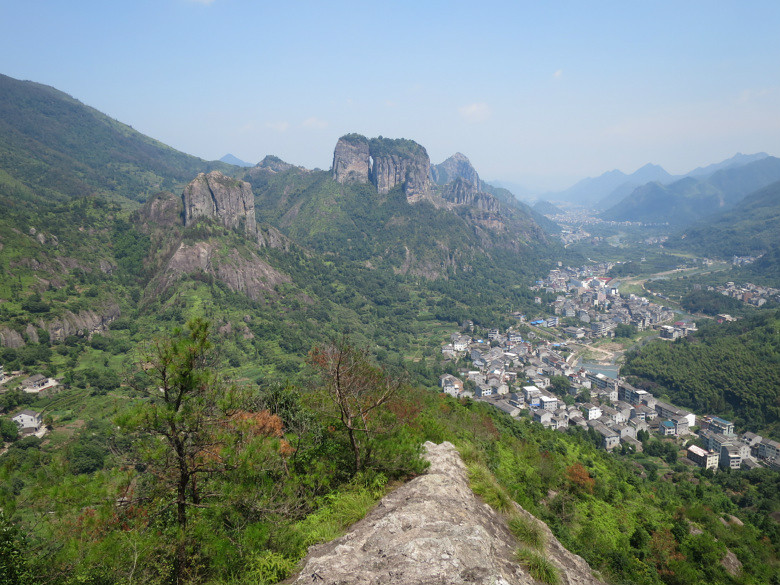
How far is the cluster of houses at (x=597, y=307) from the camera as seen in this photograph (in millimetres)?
81875

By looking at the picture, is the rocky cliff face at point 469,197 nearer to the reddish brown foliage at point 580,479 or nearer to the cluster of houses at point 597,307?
the cluster of houses at point 597,307

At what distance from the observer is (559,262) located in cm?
15288

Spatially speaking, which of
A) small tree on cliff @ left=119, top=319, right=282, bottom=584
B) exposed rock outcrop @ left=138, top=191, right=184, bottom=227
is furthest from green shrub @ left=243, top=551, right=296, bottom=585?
exposed rock outcrop @ left=138, top=191, right=184, bottom=227

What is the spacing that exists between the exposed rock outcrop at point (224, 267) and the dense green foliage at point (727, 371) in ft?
206

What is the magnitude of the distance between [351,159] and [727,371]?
134 meters

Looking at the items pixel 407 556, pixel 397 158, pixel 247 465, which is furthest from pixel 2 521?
pixel 397 158

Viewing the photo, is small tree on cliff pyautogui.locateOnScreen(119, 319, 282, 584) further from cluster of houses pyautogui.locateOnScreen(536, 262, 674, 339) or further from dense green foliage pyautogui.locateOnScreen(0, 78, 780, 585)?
cluster of houses pyautogui.locateOnScreen(536, 262, 674, 339)

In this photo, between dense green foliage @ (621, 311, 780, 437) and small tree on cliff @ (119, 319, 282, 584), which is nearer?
small tree on cliff @ (119, 319, 282, 584)

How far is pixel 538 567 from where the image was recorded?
586cm

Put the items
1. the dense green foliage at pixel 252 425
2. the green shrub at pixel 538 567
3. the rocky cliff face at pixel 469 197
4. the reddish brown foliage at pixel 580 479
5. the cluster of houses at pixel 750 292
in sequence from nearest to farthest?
the green shrub at pixel 538 567
the dense green foliage at pixel 252 425
the reddish brown foliage at pixel 580 479
the cluster of houses at pixel 750 292
the rocky cliff face at pixel 469 197

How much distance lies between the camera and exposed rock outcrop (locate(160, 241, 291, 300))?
63.1 m

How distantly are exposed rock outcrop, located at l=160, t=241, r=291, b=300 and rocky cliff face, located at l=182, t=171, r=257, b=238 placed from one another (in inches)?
369

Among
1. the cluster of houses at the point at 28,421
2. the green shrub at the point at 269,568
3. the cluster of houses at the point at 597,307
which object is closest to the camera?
the green shrub at the point at 269,568

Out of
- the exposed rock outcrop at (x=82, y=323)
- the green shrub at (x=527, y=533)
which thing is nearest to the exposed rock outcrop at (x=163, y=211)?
the exposed rock outcrop at (x=82, y=323)
